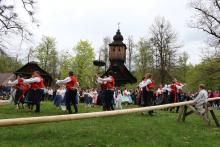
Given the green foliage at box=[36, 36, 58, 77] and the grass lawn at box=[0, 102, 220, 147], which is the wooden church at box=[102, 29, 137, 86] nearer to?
the green foliage at box=[36, 36, 58, 77]

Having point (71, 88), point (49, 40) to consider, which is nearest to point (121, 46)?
point (49, 40)

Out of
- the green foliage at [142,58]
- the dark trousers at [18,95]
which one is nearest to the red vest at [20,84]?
the dark trousers at [18,95]

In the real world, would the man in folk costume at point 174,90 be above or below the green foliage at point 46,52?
below

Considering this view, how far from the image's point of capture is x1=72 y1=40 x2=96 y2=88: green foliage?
7769cm

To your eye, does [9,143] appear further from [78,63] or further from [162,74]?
[78,63]

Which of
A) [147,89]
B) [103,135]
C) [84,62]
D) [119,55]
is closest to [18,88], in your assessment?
[147,89]

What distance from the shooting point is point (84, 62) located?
77812 millimetres

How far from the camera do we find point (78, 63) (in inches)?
3068

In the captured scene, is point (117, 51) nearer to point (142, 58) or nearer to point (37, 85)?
point (142, 58)

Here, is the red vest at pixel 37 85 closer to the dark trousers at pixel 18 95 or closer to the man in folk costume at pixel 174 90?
the dark trousers at pixel 18 95

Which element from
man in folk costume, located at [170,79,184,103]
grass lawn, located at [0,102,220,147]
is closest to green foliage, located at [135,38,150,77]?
man in folk costume, located at [170,79,184,103]

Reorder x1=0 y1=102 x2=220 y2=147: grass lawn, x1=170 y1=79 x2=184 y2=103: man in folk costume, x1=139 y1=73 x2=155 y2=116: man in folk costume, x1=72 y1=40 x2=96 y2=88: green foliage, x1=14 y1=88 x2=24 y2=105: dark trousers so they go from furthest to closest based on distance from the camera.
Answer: x1=72 y1=40 x2=96 y2=88: green foliage
x1=170 y1=79 x2=184 y2=103: man in folk costume
x1=14 y1=88 x2=24 y2=105: dark trousers
x1=139 y1=73 x2=155 y2=116: man in folk costume
x1=0 y1=102 x2=220 y2=147: grass lawn

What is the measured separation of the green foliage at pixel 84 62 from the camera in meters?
77.7

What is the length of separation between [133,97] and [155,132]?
32.8 m
